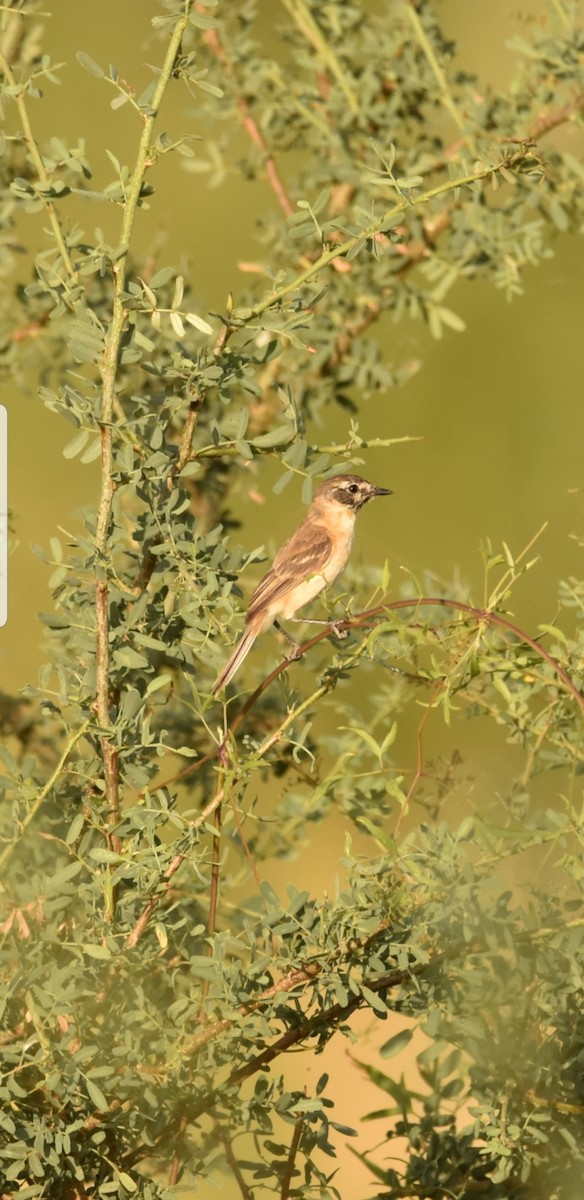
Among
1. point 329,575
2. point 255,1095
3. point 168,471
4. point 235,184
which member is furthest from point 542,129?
point 235,184

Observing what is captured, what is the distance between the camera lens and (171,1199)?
67.7 inches

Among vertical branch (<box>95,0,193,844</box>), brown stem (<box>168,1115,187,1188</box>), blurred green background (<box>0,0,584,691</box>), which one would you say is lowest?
brown stem (<box>168,1115,187,1188</box>)

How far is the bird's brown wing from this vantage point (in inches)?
136

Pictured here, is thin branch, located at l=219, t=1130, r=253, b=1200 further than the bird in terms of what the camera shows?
No

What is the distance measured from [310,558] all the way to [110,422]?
197cm

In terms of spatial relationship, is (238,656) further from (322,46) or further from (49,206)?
(49,206)

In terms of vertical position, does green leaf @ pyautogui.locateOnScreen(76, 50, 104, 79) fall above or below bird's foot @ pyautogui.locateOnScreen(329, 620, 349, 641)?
above

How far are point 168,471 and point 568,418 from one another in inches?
160

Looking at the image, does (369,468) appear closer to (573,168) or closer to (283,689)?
(573,168)

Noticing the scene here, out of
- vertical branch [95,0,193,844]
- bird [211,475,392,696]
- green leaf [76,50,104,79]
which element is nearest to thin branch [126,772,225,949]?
vertical branch [95,0,193,844]

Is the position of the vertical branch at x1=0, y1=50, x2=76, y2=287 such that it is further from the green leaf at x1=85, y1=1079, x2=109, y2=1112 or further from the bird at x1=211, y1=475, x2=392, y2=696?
the bird at x1=211, y1=475, x2=392, y2=696

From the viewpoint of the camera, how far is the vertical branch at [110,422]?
Answer: 1694mm

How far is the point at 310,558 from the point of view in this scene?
3.70 metres

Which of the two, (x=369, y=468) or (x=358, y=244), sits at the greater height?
(x=369, y=468)
